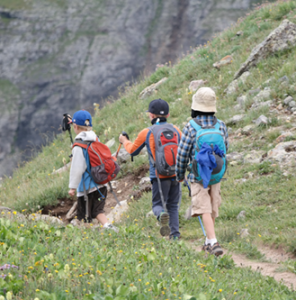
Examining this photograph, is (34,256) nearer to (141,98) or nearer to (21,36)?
(141,98)

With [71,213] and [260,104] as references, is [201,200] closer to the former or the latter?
[71,213]

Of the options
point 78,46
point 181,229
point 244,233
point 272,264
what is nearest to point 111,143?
point 181,229

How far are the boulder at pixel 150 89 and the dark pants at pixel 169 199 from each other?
325 inches

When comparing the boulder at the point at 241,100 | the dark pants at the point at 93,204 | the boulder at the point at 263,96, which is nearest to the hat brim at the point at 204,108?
the dark pants at the point at 93,204

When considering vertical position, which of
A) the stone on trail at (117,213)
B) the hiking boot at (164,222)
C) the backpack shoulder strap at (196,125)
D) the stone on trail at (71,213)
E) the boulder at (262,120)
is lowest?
the stone on trail at (71,213)

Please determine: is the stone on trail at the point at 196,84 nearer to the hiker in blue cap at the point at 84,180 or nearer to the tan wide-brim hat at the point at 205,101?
the hiker in blue cap at the point at 84,180

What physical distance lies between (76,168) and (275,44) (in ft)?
Answer: 25.6

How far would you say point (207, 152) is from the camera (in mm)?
4281

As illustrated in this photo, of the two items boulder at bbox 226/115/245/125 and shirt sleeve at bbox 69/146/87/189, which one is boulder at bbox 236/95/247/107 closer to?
boulder at bbox 226/115/245/125

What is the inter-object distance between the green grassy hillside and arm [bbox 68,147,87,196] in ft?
3.30

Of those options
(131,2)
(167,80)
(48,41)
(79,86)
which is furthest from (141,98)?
(131,2)

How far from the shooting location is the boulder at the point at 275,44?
419 inches

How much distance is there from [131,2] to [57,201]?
172ft

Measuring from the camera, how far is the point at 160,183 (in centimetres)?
520
